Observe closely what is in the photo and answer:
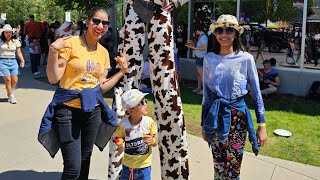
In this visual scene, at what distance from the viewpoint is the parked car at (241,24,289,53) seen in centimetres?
927

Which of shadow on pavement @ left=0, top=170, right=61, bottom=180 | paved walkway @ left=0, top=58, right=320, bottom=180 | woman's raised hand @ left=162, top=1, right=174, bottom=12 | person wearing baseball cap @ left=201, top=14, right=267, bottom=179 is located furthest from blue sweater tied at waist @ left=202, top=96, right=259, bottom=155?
shadow on pavement @ left=0, top=170, right=61, bottom=180

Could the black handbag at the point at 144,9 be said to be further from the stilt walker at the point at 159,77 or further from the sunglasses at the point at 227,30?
the sunglasses at the point at 227,30

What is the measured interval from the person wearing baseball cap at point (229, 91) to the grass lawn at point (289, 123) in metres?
2.06

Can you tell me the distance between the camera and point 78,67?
2.87 m

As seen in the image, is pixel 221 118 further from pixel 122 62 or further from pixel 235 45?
pixel 122 62

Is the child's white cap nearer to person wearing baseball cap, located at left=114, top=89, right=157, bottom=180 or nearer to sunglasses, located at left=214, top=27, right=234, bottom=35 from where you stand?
person wearing baseball cap, located at left=114, top=89, right=157, bottom=180

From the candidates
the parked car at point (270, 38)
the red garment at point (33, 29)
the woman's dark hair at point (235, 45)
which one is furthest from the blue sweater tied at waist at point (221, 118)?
the red garment at point (33, 29)

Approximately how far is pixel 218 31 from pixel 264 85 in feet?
19.7

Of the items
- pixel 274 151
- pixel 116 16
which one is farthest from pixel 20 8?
pixel 274 151

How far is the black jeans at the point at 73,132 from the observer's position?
113 inches

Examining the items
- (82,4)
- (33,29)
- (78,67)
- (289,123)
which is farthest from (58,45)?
(33,29)

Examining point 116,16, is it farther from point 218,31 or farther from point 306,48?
point 218,31

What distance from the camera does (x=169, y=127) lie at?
298 cm

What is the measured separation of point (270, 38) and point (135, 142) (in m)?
7.10
